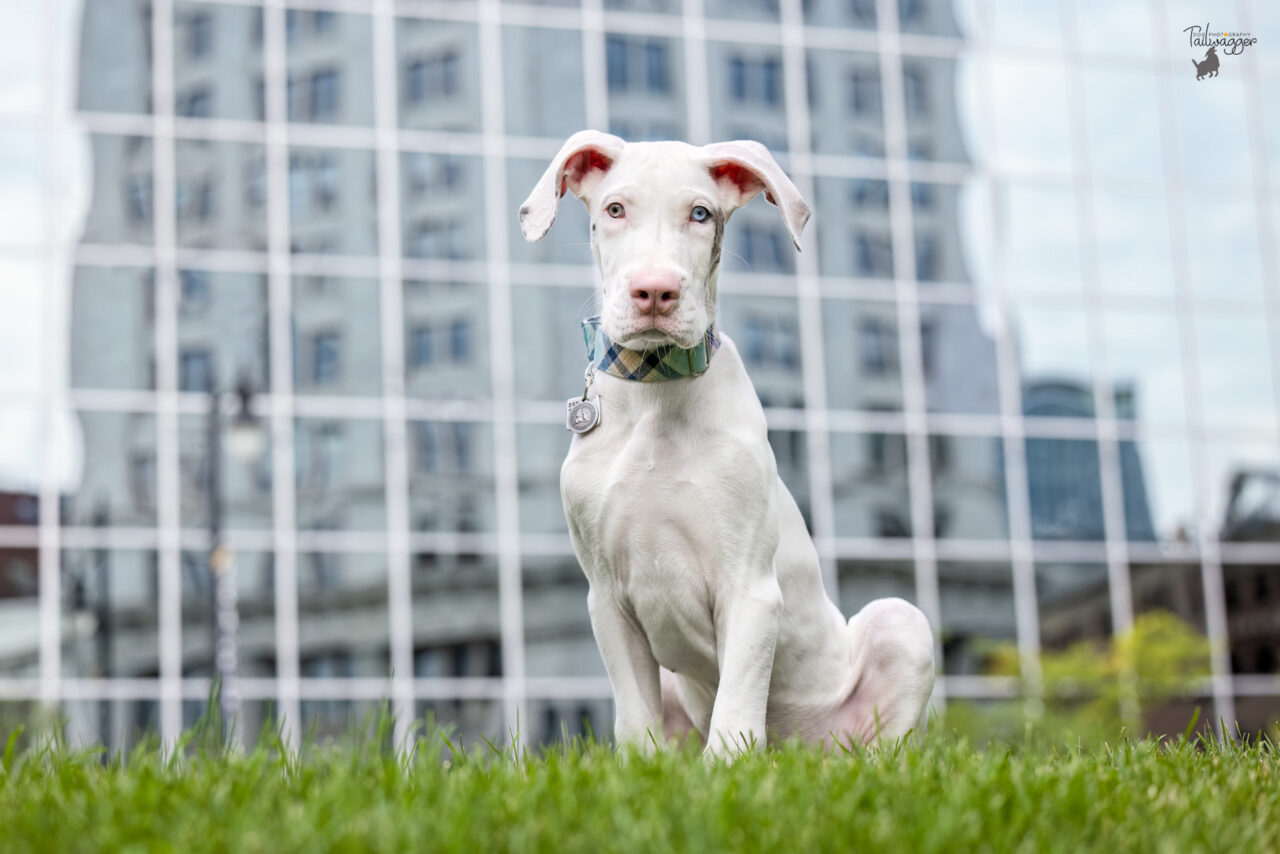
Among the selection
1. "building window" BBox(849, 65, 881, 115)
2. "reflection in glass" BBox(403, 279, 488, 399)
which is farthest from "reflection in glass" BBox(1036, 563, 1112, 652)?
"reflection in glass" BBox(403, 279, 488, 399)

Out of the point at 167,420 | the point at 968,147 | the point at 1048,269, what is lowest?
the point at 167,420

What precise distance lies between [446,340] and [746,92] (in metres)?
7.35

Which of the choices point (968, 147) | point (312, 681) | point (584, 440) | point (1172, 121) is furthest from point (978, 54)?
point (584, 440)

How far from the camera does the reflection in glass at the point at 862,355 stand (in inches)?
1220

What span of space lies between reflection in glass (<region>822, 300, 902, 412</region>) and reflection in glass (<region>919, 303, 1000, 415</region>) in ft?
2.04

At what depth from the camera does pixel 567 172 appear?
5285 millimetres

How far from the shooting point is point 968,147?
32.4m

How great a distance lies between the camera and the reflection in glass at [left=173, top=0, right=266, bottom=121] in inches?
1172

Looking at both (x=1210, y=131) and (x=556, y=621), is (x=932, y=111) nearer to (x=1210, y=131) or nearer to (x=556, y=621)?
(x=1210, y=131)

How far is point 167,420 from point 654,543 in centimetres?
2524

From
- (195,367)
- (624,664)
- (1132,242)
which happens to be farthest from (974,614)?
(624,664)

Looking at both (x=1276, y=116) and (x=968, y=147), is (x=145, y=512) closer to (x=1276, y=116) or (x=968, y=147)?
(x=968, y=147)

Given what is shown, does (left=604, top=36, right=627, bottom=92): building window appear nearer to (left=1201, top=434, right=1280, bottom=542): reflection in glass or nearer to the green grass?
(left=1201, top=434, right=1280, bottom=542): reflection in glass

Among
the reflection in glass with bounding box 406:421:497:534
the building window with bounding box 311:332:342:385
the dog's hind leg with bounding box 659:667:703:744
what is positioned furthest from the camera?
the building window with bounding box 311:332:342:385
